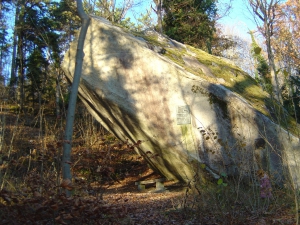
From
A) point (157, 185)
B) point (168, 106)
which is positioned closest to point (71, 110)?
point (168, 106)

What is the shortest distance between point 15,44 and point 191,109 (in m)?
16.6

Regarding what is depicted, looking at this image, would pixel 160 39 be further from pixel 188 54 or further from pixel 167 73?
pixel 167 73

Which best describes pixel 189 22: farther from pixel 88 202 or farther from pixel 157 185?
pixel 88 202

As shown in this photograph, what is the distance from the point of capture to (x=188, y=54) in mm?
9125

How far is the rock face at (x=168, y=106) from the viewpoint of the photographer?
6820 mm

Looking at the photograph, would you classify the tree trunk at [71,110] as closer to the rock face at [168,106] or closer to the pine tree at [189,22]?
the rock face at [168,106]

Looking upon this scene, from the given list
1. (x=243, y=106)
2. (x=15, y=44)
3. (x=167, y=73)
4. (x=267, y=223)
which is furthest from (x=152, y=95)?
(x=15, y=44)

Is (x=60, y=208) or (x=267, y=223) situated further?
(x=267, y=223)

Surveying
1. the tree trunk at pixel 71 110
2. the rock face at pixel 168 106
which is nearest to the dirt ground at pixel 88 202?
the tree trunk at pixel 71 110

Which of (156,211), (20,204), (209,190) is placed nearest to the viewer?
(20,204)

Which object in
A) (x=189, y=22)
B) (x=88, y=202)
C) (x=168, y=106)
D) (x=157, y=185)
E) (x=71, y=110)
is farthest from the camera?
(x=189, y=22)

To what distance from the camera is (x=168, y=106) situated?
23.9 ft

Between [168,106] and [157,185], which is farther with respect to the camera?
[157,185]

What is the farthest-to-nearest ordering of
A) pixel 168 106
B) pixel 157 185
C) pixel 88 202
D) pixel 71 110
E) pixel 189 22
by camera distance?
pixel 189 22
pixel 157 185
pixel 168 106
pixel 71 110
pixel 88 202
